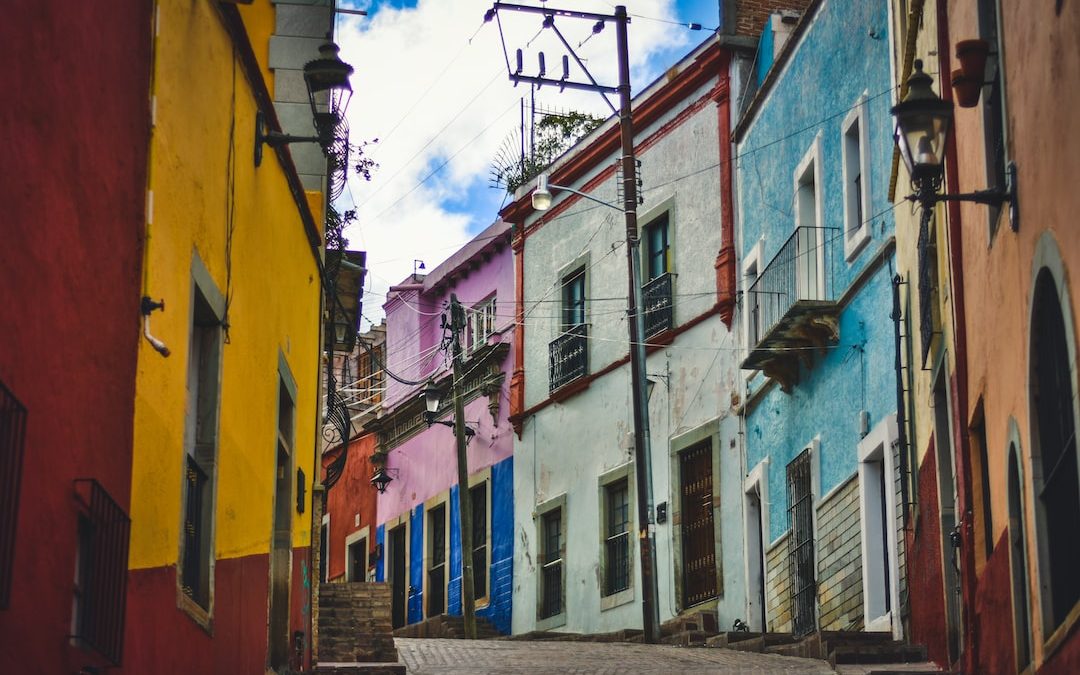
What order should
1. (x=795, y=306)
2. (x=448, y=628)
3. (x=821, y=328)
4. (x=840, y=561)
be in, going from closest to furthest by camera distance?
(x=840, y=561) → (x=795, y=306) → (x=821, y=328) → (x=448, y=628)

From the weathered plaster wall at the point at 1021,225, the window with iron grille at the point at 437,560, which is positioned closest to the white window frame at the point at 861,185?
the weathered plaster wall at the point at 1021,225

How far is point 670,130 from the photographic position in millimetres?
27297

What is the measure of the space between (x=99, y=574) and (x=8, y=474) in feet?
4.68

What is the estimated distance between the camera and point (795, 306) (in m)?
20.7

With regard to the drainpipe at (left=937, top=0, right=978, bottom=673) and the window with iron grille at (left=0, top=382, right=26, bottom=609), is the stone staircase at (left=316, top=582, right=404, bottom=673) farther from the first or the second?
the window with iron grille at (left=0, top=382, right=26, bottom=609)

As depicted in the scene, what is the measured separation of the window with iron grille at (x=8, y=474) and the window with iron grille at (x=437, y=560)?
26.6 m

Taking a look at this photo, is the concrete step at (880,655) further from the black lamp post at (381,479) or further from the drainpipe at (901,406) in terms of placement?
the black lamp post at (381,479)

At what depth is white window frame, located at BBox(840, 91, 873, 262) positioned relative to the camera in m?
19.7

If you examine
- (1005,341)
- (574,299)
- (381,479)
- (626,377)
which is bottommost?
(1005,341)

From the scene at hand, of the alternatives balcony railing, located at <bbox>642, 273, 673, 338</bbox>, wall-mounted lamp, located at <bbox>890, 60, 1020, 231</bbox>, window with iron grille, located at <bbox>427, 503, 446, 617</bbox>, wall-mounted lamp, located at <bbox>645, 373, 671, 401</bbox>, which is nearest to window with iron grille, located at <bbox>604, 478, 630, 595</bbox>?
wall-mounted lamp, located at <bbox>645, 373, 671, 401</bbox>

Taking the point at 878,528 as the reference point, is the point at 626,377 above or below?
above

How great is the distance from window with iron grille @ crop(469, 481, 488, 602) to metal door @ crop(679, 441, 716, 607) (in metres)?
6.73

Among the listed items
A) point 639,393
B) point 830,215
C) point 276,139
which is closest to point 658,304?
point 639,393

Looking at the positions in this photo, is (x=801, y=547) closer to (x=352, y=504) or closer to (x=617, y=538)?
(x=617, y=538)
